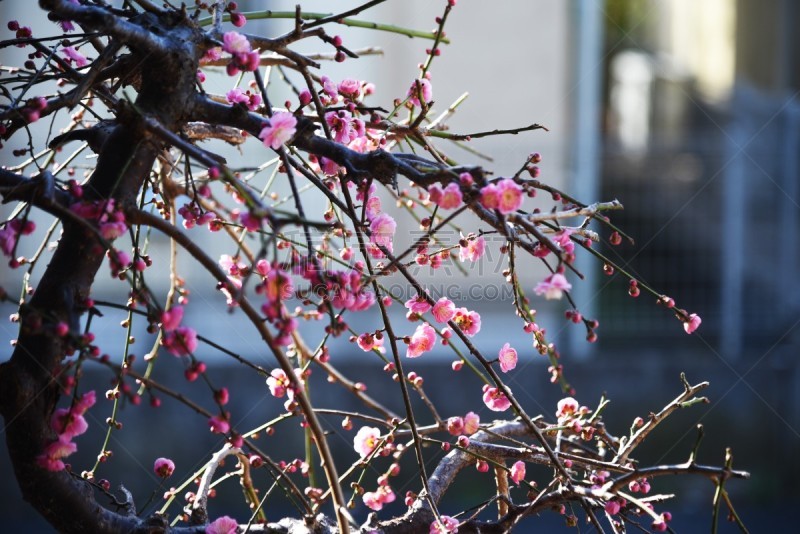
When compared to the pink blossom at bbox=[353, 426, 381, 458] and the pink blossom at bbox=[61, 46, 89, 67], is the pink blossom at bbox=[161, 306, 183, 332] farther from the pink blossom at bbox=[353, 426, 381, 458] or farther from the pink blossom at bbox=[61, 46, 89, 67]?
the pink blossom at bbox=[61, 46, 89, 67]

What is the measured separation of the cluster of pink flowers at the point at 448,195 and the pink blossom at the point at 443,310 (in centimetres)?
22

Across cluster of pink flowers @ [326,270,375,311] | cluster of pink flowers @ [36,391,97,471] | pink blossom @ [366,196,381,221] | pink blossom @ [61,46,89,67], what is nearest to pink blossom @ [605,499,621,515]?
cluster of pink flowers @ [326,270,375,311]

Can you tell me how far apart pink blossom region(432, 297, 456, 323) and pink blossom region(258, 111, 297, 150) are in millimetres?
300

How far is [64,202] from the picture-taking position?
0.91m

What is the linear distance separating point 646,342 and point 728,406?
1.47 ft

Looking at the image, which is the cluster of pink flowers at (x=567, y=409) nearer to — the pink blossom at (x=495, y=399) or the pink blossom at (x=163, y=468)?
the pink blossom at (x=495, y=399)

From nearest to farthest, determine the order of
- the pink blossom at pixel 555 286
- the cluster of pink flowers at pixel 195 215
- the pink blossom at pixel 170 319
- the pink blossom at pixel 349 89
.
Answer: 1. the pink blossom at pixel 170 319
2. the pink blossom at pixel 555 286
3. the cluster of pink flowers at pixel 195 215
4. the pink blossom at pixel 349 89

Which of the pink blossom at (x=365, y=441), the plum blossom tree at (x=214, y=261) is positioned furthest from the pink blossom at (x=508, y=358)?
the pink blossom at (x=365, y=441)

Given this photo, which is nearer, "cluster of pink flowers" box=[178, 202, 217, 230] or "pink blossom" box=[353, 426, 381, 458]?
"cluster of pink flowers" box=[178, 202, 217, 230]

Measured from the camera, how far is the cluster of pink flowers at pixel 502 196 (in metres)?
0.87

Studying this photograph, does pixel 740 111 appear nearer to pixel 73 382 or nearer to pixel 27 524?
pixel 27 524

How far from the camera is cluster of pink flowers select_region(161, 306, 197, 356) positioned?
2.79ft

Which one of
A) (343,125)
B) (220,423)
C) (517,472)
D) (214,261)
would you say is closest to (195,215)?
(214,261)

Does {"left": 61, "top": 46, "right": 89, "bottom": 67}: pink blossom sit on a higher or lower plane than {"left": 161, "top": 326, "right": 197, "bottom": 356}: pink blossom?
higher
